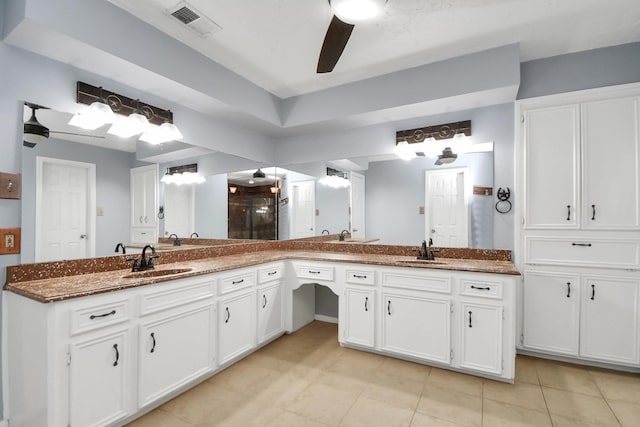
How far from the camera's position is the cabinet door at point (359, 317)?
277 cm

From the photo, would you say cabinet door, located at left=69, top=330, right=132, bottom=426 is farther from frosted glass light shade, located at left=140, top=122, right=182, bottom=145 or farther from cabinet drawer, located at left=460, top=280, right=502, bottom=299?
cabinet drawer, located at left=460, top=280, right=502, bottom=299

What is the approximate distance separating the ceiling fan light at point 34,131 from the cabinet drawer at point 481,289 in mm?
3089

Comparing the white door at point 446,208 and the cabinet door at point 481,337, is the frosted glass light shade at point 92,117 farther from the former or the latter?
the cabinet door at point 481,337

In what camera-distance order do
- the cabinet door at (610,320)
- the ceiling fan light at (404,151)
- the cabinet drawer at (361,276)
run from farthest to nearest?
the ceiling fan light at (404,151)
the cabinet drawer at (361,276)
the cabinet door at (610,320)

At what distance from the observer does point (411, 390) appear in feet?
7.34

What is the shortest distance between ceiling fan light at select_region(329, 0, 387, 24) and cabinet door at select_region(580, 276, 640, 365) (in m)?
2.67

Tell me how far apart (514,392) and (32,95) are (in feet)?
12.3

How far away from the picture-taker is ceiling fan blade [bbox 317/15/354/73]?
5.77ft

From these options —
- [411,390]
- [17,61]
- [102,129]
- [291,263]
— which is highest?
[17,61]

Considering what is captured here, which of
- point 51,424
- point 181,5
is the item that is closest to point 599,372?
point 51,424

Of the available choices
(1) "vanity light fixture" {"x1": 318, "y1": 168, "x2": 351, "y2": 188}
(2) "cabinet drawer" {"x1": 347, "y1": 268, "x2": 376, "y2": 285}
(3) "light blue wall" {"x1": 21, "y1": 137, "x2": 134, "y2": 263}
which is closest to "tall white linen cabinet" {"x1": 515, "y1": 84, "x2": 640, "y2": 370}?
(2) "cabinet drawer" {"x1": 347, "y1": 268, "x2": 376, "y2": 285}

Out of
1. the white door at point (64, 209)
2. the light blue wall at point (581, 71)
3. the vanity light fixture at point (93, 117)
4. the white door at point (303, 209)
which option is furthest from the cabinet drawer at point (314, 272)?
the light blue wall at point (581, 71)

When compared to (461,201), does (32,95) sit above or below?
above

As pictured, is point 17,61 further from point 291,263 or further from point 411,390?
point 411,390
